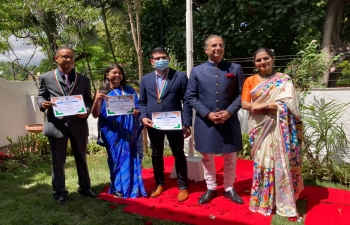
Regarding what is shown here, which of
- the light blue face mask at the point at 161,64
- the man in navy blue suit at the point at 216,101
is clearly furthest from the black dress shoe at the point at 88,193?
the light blue face mask at the point at 161,64

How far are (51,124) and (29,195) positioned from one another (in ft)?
4.04

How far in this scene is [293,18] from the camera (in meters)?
5.84

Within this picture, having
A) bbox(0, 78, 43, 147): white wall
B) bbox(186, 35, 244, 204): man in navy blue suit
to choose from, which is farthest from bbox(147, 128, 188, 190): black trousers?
bbox(0, 78, 43, 147): white wall

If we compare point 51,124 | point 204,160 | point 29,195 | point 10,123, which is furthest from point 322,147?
point 10,123

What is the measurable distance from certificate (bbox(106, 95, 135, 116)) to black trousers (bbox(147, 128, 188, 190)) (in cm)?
36

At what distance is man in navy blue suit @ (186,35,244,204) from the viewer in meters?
3.18

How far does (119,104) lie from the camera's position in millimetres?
3406

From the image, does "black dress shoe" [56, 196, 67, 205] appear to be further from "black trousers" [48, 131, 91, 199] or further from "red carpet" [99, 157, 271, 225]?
"red carpet" [99, 157, 271, 225]

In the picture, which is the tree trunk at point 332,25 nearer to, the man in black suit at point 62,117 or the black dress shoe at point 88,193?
the man in black suit at point 62,117

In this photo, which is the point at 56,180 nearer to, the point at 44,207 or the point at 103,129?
the point at 44,207

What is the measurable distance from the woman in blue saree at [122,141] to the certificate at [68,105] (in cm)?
26

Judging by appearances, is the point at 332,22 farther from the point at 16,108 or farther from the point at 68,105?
the point at 16,108

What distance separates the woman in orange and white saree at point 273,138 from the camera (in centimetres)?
294

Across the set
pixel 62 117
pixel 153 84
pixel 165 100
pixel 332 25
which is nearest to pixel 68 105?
pixel 62 117
